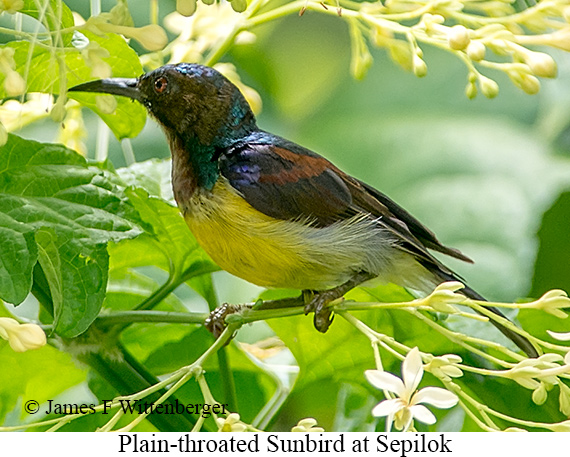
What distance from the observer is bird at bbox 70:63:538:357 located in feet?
3.11

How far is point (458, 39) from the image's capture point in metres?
0.66

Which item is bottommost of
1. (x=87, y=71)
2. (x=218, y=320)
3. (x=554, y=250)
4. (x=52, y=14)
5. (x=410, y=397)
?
(x=554, y=250)

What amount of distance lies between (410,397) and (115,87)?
0.48 m

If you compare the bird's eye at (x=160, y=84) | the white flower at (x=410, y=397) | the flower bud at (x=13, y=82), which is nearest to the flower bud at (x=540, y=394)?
the white flower at (x=410, y=397)

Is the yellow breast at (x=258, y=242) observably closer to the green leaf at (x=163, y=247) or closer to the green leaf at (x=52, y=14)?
the green leaf at (x=163, y=247)

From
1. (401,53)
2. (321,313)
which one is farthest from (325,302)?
(401,53)

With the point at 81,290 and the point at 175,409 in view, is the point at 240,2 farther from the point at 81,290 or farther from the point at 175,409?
the point at 175,409

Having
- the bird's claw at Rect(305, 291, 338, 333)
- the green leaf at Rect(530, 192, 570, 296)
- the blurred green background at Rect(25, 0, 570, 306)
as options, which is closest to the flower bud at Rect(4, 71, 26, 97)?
the bird's claw at Rect(305, 291, 338, 333)

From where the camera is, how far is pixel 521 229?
1445mm

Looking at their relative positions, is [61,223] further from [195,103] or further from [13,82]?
[195,103]

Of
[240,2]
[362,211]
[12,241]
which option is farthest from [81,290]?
[362,211]

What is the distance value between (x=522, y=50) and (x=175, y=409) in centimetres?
47

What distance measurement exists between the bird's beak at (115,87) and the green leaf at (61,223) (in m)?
0.07

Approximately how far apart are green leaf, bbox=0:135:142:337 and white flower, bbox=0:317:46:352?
8 centimetres
